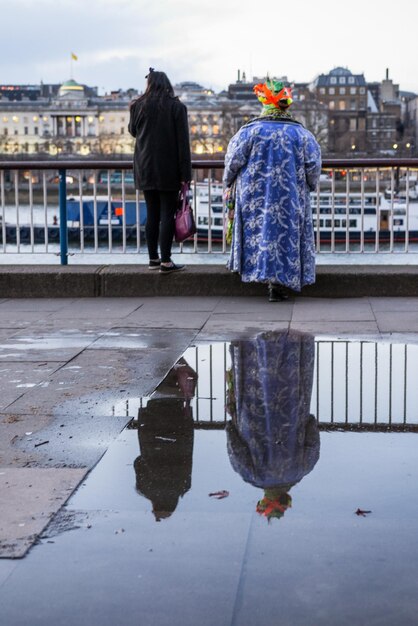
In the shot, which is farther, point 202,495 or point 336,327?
point 336,327

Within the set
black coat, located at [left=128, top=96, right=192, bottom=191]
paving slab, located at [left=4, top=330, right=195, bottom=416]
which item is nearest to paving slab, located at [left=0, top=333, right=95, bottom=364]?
paving slab, located at [left=4, top=330, right=195, bottom=416]

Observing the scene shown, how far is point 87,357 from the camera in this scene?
582 centimetres

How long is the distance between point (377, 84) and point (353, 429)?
201m

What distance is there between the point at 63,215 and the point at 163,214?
98 cm

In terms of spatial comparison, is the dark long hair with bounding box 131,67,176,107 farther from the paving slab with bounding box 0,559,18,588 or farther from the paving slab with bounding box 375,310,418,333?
the paving slab with bounding box 0,559,18,588

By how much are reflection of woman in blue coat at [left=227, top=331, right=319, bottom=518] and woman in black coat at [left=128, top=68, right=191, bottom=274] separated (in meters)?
2.50

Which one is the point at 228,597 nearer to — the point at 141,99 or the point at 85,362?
→ the point at 85,362

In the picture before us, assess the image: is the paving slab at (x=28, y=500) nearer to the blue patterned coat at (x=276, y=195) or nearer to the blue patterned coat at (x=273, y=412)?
the blue patterned coat at (x=273, y=412)

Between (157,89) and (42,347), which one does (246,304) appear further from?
(42,347)

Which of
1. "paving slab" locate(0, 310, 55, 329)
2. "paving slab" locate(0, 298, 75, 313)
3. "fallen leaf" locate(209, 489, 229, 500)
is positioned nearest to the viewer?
"fallen leaf" locate(209, 489, 229, 500)

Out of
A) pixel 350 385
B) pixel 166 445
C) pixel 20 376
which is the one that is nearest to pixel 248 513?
pixel 166 445

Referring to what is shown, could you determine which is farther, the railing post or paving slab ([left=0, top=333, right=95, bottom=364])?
the railing post

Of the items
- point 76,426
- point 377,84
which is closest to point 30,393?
point 76,426

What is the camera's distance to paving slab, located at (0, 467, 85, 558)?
116 inches
